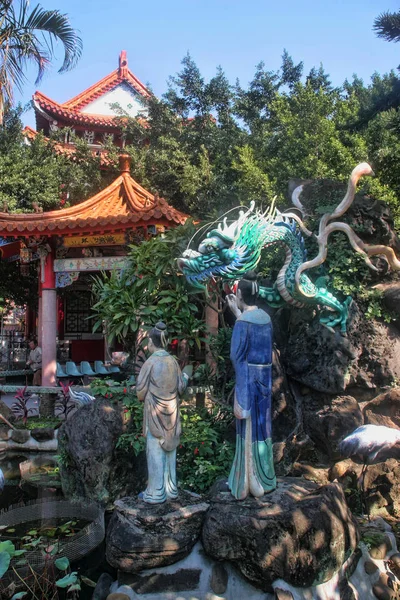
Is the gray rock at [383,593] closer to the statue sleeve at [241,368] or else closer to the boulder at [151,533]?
the boulder at [151,533]

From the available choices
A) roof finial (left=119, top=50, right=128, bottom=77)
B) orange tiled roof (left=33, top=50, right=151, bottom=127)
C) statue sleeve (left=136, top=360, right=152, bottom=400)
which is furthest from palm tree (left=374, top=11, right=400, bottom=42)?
roof finial (left=119, top=50, right=128, bottom=77)

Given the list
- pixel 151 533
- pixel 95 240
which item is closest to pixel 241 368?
pixel 151 533

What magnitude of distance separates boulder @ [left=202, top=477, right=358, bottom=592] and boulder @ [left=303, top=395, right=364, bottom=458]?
2.28 m

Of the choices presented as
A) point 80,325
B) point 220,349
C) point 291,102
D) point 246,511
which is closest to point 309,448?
point 220,349

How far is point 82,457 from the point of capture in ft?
19.9

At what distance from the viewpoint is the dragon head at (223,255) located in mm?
5098

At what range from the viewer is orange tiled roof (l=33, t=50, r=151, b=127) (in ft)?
63.0

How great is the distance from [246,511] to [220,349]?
3.12 meters

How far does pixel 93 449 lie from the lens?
605cm

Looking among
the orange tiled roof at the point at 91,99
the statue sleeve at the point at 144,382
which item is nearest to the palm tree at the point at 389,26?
the statue sleeve at the point at 144,382

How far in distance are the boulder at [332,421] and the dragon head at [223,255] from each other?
8.17 ft

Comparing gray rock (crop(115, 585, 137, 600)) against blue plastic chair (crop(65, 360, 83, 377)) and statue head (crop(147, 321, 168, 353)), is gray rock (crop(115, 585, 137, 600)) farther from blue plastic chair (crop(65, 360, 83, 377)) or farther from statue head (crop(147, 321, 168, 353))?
blue plastic chair (crop(65, 360, 83, 377))

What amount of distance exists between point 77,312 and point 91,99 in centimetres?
1117

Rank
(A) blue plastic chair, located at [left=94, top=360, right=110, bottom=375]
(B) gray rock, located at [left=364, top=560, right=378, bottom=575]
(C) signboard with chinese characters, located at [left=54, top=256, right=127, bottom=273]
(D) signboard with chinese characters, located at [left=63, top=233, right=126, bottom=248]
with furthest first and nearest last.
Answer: (A) blue plastic chair, located at [left=94, top=360, right=110, bottom=375], (C) signboard with chinese characters, located at [left=54, top=256, right=127, bottom=273], (D) signboard with chinese characters, located at [left=63, top=233, right=126, bottom=248], (B) gray rock, located at [left=364, top=560, right=378, bottom=575]
